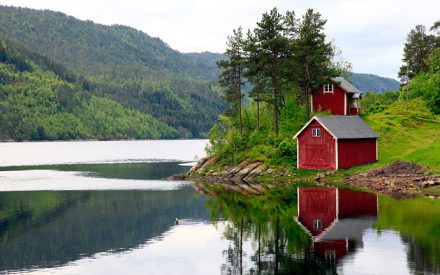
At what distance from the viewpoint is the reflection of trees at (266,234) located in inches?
1372

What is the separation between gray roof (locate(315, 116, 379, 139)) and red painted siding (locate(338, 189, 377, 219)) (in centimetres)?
1465

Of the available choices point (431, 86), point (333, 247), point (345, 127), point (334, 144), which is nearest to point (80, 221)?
point (333, 247)

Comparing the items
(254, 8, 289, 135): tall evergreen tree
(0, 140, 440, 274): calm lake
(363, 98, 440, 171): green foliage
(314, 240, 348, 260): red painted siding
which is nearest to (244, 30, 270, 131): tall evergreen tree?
(254, 8, 289, 135): tall evergreen tree

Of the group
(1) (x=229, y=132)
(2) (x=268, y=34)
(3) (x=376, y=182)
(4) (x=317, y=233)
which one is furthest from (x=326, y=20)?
(4) (x=317, y=233)

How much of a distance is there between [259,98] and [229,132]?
7002 millimetres

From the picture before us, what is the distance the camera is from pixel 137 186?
85562 millimetres

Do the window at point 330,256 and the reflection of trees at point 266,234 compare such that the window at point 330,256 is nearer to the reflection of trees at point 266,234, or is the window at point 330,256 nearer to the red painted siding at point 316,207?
the reflection of trees at point 266,234

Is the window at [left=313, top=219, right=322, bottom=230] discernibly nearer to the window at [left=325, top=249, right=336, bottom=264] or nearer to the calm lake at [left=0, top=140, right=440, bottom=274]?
the calm lake at [left=0, top=140, right=440, bottom=274]

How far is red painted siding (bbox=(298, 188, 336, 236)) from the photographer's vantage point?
47.5m

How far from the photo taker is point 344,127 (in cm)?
7888

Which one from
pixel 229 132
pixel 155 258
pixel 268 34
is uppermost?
pixel 268 34

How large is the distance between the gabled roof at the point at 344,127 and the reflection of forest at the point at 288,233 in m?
16.4

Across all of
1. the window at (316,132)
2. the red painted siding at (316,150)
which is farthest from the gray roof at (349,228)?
the window at (316,132)

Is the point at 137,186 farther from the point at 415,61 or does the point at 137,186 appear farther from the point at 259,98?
the point at 415,61
